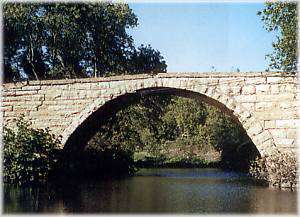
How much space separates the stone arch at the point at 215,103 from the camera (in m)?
10.3

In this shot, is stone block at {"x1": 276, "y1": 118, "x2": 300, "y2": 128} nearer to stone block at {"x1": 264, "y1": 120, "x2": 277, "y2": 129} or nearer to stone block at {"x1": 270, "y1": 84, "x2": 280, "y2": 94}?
stone block at {"x1": 264, "y1": 120, "x2": 277, "y2": 129}

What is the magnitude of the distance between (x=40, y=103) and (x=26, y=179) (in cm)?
200

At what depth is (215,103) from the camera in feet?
36.9

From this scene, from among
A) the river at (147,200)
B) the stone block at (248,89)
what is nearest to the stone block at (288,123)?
the stone block at (248,89)

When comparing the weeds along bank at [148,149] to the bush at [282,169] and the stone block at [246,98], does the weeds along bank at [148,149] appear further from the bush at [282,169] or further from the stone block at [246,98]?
the stone block at [246,98]

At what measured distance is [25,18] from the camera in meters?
17.4

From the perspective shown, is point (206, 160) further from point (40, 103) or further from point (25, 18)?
point (40, 103)

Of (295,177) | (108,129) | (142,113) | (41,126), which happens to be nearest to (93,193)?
(41,126)

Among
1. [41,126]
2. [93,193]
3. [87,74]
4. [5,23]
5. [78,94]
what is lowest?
[93,193]

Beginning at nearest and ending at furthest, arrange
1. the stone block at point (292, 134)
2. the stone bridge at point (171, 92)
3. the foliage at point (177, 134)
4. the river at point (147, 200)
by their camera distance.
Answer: the river at point (147, 200)
the stone block at point (292, 134)
the stone bridge at point (171, 92)
the foliage at point (177, 134)

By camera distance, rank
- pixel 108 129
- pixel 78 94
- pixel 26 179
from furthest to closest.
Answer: pixel 108 129 → pixel 78 94 → pixel 26 179

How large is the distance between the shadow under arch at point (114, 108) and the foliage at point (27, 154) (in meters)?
0.59

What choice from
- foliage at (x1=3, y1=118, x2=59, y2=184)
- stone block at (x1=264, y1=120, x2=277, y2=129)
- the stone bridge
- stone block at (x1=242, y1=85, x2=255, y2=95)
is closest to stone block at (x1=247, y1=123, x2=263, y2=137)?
the stone bridge

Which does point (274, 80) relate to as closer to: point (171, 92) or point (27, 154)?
point (171, 92)
